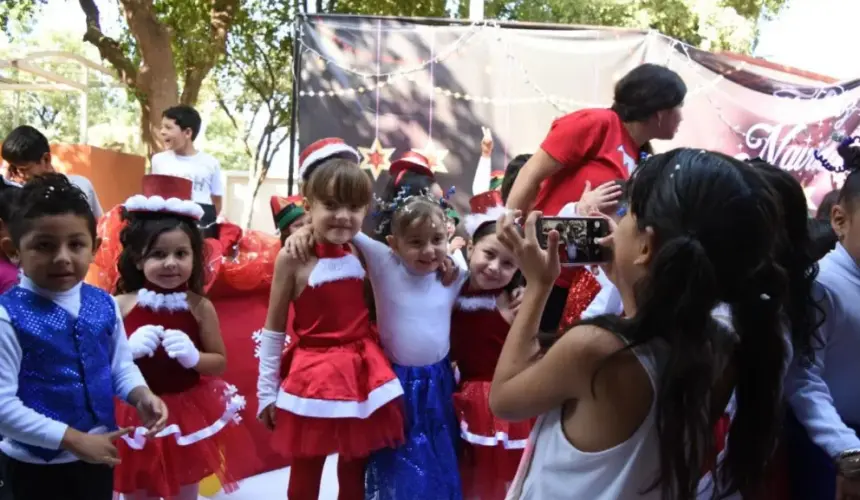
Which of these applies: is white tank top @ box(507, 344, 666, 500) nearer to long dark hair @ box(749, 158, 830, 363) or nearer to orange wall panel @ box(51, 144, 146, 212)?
long dark hair @ box(749, 158, 830, 363)

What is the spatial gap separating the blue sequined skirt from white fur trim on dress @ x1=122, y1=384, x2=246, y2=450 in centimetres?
53

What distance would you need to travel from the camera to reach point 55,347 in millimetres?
1817

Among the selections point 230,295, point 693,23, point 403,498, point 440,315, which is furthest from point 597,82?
point 693,23

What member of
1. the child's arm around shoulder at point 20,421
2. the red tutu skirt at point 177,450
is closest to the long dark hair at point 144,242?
the red tutu skirt at point 177,450

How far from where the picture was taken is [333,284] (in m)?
2.40

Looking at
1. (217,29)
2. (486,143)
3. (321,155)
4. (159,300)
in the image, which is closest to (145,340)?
(159,300)

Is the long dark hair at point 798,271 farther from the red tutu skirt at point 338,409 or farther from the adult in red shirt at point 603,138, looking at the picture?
the red tutu skirt at point 338,409

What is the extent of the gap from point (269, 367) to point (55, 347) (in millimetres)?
681

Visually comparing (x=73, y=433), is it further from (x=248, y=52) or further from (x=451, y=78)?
(x=248, y=52)

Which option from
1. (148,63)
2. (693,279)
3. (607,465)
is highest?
(148,63)

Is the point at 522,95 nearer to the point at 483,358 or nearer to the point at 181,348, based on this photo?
the point at 483,358

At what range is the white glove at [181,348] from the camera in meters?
2.34

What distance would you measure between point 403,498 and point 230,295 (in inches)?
59.3

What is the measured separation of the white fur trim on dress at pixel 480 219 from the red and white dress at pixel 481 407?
203mm
